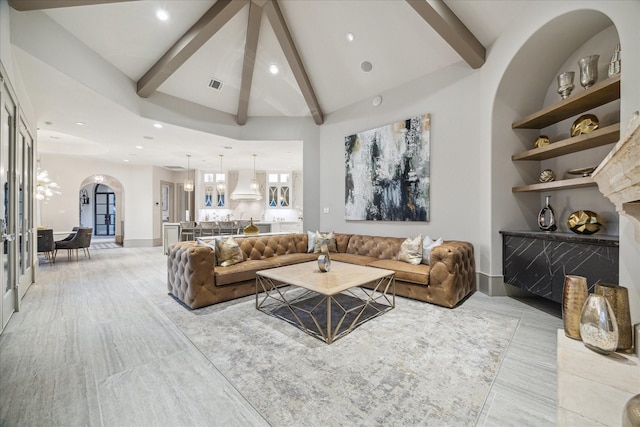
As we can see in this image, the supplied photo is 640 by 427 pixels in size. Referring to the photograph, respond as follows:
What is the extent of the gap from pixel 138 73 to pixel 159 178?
6504 mm

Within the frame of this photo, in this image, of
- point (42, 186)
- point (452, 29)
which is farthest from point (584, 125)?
point (42, 186)

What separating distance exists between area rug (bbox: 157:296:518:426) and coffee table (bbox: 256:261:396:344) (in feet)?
0.45

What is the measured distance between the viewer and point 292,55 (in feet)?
15.5

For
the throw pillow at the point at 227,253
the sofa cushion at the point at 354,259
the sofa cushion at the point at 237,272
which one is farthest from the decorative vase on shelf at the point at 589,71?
the throw pillow at the point at 227,253

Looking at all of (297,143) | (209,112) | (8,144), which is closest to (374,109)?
(297,143)

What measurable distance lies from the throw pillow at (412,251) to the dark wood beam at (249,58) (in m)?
4.03

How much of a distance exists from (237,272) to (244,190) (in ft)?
22.2

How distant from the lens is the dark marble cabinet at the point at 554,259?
2475 mm

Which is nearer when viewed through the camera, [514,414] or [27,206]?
[514,414]

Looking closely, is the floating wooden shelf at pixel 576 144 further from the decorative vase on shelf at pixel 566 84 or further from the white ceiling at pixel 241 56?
the white ceiling at pixel 241 56

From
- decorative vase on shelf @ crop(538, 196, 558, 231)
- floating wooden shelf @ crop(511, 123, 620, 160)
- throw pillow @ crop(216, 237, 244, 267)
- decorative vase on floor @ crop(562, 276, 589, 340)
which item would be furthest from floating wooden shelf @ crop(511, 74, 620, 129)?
throw pillow @ crop(216, 237, 244, 267)

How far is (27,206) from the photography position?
14.2ft

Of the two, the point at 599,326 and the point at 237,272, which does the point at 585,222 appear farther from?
the point at 237,272

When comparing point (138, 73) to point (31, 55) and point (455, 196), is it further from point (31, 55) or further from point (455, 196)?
point (455, 196)
